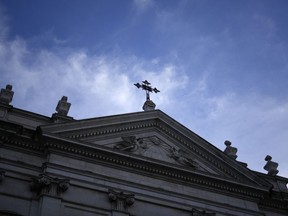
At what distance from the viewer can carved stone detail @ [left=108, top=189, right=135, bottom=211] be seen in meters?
18.5

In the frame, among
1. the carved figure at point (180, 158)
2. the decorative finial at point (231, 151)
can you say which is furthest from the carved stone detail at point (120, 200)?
the decorative finial at point (231, 151)

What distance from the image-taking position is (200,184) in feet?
70.9

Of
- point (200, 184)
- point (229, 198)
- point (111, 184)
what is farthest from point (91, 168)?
point (229, 198)

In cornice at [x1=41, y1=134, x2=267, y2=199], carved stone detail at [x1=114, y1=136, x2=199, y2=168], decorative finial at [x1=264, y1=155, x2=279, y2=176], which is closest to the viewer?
cornice at [x1=41, y1=134, x2=267, y2=199]

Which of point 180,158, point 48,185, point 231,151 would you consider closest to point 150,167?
point 180,158

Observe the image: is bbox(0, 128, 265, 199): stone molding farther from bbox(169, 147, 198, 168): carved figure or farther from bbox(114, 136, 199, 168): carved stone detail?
bbox(169, 147, 198, 168): carved figure

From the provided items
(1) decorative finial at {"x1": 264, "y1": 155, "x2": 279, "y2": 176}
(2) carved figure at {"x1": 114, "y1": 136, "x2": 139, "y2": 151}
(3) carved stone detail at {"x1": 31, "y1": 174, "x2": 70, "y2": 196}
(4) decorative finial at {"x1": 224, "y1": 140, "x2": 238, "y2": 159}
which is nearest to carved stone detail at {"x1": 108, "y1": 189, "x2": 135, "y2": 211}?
(3) carved stone detail at {"x1": 31, "y1": 174, "x2": 70, "y2": 196}

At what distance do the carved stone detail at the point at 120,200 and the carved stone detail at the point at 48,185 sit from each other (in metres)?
2.14

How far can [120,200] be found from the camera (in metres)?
18.7

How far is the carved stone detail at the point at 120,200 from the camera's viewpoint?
18495 mm

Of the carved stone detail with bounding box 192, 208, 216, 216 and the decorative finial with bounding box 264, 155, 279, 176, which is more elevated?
the decorative finial with bounding box 264, 155, 279, 176

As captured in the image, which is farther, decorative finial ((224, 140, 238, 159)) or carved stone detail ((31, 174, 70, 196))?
decorative finial ((224, 140, 238, 159))

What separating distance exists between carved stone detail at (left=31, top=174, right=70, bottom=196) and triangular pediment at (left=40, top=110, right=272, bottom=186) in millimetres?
2227

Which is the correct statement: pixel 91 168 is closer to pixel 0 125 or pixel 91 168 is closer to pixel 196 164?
pixel 0 125
